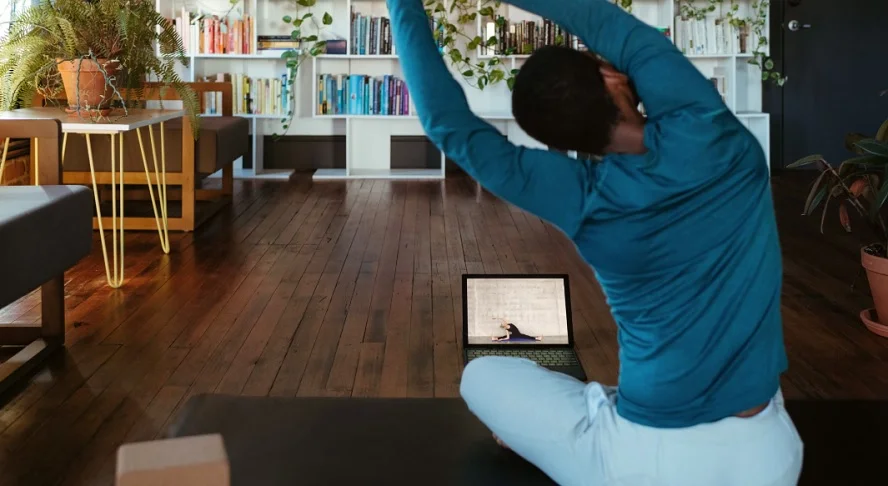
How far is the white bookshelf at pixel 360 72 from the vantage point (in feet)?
22.9

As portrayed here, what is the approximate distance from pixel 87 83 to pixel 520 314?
6.82 ft

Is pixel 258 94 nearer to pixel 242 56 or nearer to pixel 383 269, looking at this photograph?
pixel 242 56

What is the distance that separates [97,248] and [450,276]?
5.29 feet

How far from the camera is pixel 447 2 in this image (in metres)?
7.00

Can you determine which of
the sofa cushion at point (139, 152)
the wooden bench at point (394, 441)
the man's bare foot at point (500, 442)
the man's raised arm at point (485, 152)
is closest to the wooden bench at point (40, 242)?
the wooden bench at point (394, 441)

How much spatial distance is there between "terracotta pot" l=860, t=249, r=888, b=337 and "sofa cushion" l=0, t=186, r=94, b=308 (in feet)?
7.86

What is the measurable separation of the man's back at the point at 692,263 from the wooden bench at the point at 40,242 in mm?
1567

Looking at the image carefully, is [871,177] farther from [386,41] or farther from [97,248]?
[386,41]

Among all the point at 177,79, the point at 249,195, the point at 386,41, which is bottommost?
the point at 249,195

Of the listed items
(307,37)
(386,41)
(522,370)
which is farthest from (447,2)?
(522,370)

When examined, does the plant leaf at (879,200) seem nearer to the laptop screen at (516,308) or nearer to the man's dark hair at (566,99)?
the laptop screen at (516,308)

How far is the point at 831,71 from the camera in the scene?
684 cm

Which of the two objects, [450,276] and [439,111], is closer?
[439,111]

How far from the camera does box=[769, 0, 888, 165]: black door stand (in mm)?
6719
